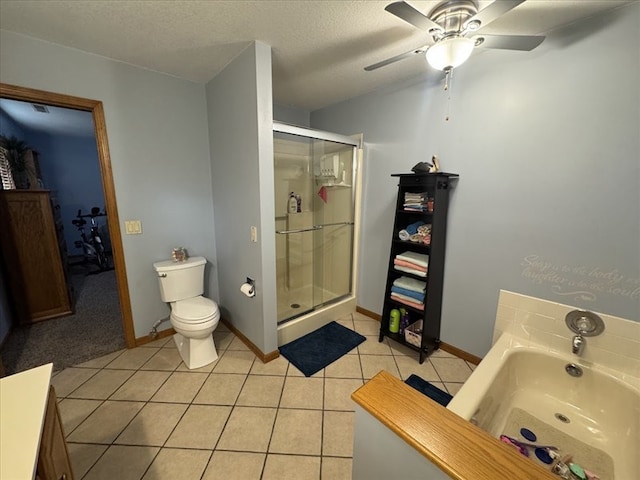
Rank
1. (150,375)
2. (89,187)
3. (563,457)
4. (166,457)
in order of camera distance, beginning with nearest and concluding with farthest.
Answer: (563,457) < (166,457) < (150,375) < (89,187)

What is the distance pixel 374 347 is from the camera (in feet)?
7.66

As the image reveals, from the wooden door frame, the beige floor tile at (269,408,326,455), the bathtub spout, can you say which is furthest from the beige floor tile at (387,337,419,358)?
the wooden door frame

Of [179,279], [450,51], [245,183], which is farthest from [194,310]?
[450,51]

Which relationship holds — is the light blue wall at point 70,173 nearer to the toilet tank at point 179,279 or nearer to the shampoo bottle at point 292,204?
the toilet tank at point 179,279

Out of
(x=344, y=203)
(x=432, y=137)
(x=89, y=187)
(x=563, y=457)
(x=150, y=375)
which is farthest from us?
(x=89, y=187)

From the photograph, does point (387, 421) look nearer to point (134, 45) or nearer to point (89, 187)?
point (134, 45)

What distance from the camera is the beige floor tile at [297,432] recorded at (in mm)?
1427

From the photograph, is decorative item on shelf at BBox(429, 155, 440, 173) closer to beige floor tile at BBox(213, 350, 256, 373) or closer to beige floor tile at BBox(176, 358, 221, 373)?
beige floor tile at BBox(213, 350, 256, 373)

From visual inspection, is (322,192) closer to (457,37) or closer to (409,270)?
(409,270)

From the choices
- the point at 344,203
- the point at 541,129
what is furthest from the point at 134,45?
the point at 541,129

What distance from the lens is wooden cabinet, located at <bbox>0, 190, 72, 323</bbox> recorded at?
101 inches

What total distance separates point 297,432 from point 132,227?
2.02 metres

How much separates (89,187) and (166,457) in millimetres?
5477

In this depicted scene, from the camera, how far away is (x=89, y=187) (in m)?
4.91
